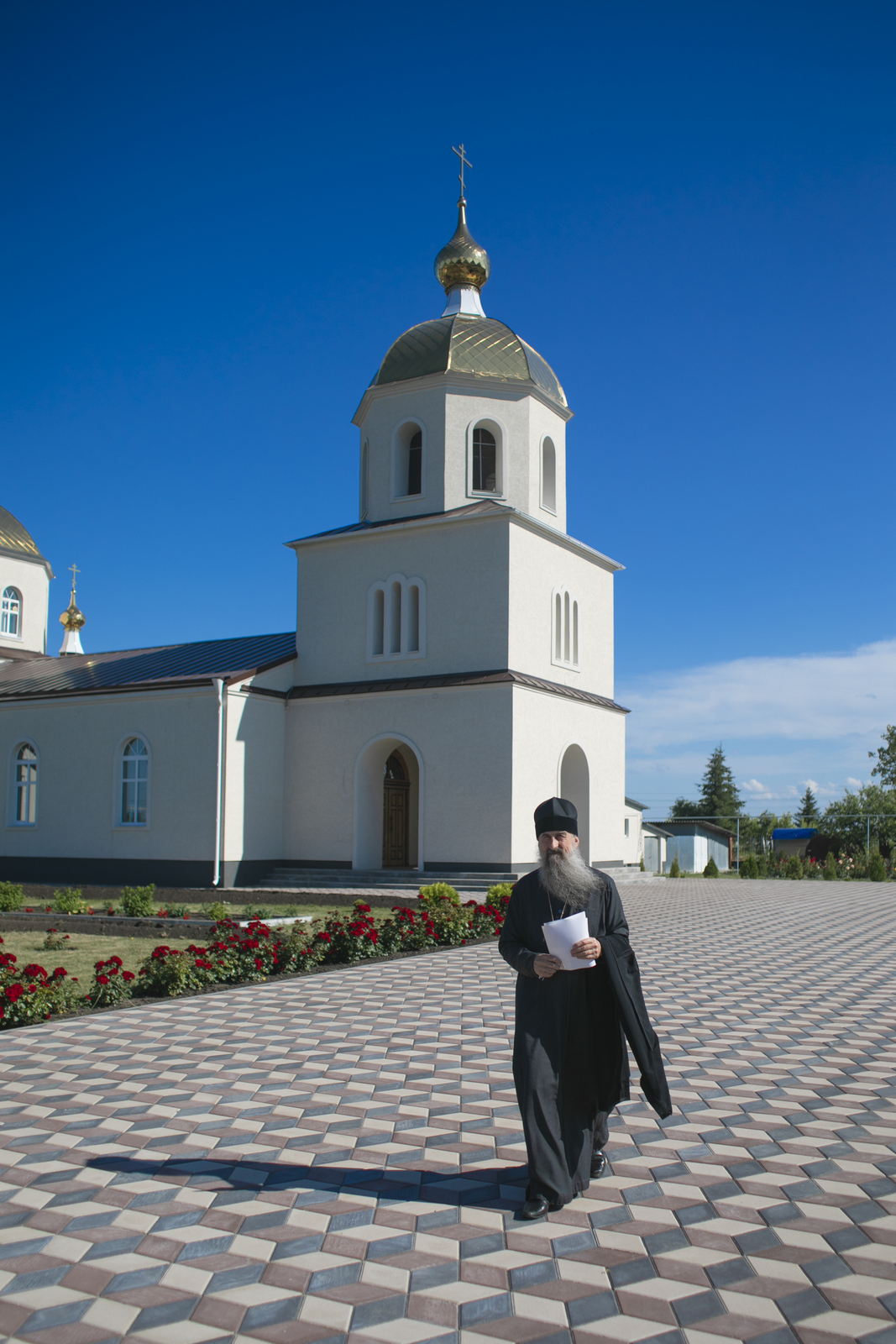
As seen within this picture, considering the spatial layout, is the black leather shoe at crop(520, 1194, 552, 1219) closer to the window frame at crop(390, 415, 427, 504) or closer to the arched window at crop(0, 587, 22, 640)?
the window frame at crop(390, 415, 427, 504)

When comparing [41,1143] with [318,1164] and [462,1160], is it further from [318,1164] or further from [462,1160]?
[462,1160]

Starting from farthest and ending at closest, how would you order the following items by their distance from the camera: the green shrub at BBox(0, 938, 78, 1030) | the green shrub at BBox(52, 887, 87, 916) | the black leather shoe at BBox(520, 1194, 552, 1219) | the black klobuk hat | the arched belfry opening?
the arched belfry opening < the green shrub at BBox(52, 887, 87, 916) < the green shrub at BBox(0, 938, 78, 1030) < the black klobuk hat < the black leather shoe at BBox(520, 1194, 552, 1219)

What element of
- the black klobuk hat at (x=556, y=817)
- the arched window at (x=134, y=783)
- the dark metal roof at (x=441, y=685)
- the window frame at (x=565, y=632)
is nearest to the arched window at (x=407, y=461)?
the window frame at (x=565, y=632)

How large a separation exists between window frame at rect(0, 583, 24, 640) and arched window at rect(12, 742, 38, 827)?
394 inches

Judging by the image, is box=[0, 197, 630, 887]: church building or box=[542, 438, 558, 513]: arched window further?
box=[542, 438, 558, 513]: arched window

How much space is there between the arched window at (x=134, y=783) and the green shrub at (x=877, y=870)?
65.2 ft

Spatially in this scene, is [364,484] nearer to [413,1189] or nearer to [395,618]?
[395,618]

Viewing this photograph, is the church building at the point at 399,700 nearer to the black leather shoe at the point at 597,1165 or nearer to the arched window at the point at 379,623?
the arched window at the point at 379,623

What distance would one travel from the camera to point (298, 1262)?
381 centimetres

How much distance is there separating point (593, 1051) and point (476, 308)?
24.0m

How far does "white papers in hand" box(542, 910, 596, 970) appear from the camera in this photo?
14.2 feet

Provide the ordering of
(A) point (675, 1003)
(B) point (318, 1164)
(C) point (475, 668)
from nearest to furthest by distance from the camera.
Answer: (B) point (318, 1164) < (A) point (675, 1003) < (C) point (475, 668)

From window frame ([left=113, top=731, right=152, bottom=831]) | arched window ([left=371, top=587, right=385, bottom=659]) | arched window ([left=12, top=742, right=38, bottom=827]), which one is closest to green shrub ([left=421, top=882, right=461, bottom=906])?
arched window ([left=371, top=587, right=385, bottom=659])

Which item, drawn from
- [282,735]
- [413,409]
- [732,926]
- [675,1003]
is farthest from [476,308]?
[675,1003]
